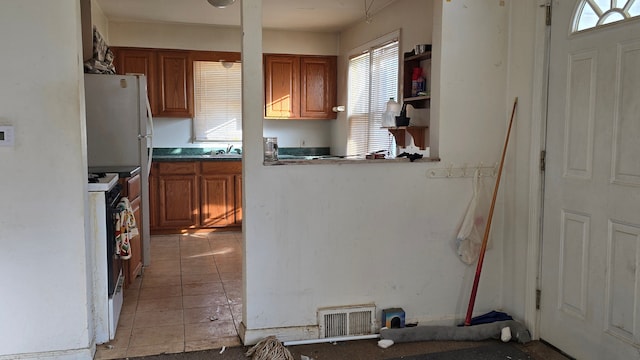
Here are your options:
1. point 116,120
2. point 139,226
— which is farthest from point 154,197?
point 116,120

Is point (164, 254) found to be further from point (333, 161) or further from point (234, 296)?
point (333, 161)

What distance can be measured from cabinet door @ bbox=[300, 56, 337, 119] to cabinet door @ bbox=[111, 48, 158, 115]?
1744 mm

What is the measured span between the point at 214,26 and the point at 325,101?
1599 mm

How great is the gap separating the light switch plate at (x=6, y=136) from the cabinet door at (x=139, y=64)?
356cm

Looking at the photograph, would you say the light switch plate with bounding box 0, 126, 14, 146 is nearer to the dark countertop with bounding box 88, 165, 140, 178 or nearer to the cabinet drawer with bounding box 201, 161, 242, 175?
the dark countertop with bounding box 88, 165, 140, 178

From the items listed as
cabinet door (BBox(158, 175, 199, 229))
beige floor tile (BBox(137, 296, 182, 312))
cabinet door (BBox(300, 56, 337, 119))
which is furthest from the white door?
cabinet door (BBox(158, 175, 199, 229))

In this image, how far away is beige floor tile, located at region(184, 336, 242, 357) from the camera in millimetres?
2881

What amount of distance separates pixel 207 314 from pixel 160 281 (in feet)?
2.90

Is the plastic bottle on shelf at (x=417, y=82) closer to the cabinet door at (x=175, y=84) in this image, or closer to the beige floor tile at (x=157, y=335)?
the beige floor tile at (x=157, y=335)

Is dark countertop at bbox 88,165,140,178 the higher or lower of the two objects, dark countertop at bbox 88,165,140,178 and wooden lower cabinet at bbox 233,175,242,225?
the higher

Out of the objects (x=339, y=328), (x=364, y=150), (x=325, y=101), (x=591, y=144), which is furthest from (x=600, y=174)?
(x=325, y=101)

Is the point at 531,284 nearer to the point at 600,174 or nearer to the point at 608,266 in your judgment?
the point at 608,266

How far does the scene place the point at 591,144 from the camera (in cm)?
257

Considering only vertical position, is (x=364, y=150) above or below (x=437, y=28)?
below
